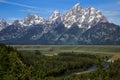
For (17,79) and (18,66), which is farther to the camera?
(18,66)

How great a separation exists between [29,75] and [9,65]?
24561 mm

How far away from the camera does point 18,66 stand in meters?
179

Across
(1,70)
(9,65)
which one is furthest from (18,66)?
(1,70)

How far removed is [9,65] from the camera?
184 meters

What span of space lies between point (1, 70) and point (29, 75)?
591 inches

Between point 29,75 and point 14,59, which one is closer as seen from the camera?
Answer: point 29,75

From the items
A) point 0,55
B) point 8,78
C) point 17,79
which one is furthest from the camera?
point 0,55

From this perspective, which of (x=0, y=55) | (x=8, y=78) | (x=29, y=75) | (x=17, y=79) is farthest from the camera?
(x=0, y=55)

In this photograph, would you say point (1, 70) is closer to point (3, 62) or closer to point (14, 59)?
point (3, 62)

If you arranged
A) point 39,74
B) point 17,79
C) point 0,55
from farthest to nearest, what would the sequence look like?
point 0,55 < point 39,74 < point 17,79

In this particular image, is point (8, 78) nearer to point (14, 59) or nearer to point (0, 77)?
point (0, 77)

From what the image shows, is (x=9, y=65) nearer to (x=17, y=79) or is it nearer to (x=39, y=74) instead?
(x=39, y=74)

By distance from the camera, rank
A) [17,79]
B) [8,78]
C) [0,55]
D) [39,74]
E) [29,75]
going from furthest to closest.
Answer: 1. [0,55]
2. [39,74]
3. [29,75]
4. [17,79]
5. [8,78]

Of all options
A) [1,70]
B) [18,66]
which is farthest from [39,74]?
[1,70]
